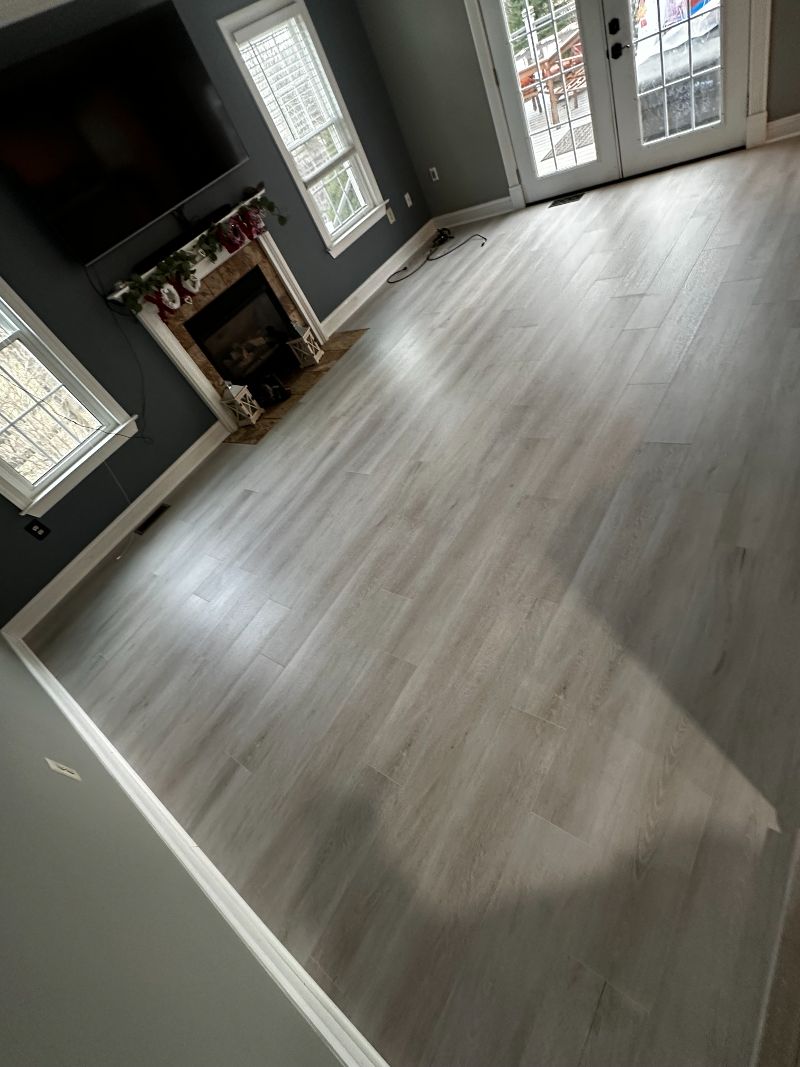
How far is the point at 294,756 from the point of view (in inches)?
73.8

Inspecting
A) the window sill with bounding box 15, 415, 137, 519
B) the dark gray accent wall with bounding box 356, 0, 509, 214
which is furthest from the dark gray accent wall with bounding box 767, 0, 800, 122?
the window sill with bounding box 15, 415, 137, 519

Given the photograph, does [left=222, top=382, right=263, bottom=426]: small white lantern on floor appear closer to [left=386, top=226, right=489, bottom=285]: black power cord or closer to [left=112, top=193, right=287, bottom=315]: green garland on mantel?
[left=112, top=193, right=287, bottom=315]: green garland on mantel

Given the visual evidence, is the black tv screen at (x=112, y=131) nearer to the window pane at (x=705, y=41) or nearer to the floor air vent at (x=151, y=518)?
the floor air vent at (x=151, y=518)

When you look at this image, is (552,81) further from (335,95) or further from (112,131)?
(112,131)

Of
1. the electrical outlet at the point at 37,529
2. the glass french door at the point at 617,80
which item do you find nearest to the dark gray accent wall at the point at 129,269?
the electrical outlet at the point at 37,529

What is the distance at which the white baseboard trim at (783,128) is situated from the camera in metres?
3.74

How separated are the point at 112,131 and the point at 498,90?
121 inches

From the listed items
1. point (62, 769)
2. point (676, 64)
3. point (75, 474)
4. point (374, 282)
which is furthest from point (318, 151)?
point (62, 769)

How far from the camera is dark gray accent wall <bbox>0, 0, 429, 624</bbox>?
3033 millimetres

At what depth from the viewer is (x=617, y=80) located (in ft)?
13.0

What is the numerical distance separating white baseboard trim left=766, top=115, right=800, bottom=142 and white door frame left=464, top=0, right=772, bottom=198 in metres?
0.04

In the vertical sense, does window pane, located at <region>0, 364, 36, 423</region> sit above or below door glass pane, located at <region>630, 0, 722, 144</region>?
above

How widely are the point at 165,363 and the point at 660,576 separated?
3.51 metres

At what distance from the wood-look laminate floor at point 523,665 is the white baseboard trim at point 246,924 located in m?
0.04
